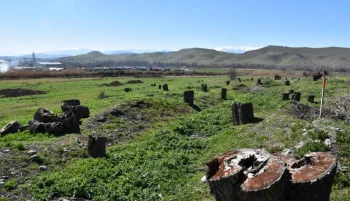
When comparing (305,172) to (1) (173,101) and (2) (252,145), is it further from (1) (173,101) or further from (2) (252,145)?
(1) (173,101)

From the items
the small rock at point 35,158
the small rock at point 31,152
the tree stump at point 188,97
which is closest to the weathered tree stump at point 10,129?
the small rock at point 31,152

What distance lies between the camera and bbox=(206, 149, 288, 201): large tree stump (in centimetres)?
614

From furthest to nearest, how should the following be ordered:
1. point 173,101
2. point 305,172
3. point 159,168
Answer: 1. point 173,101
2. point 159,168
3. point 305,172

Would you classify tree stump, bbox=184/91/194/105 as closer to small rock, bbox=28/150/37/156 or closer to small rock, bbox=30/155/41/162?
small rock, bbox=28/150/37/156

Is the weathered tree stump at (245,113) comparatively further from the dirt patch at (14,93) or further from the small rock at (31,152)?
the dirt patch at (14,93)

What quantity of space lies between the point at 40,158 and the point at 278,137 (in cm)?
973

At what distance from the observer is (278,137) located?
13.8m

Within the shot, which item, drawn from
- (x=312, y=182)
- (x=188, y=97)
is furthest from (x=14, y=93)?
(x=312, y=182)

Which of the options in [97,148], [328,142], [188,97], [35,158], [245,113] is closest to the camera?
[328,142]

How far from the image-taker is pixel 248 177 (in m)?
6.51

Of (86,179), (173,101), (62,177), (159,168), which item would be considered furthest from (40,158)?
(173,101)

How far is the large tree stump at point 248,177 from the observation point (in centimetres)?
614

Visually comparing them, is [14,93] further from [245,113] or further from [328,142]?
[328,142]

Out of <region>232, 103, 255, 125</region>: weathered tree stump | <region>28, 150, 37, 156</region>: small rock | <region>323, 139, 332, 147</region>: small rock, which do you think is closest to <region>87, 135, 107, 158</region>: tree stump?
<region>28, 150, 37, 156</region>: small rock
